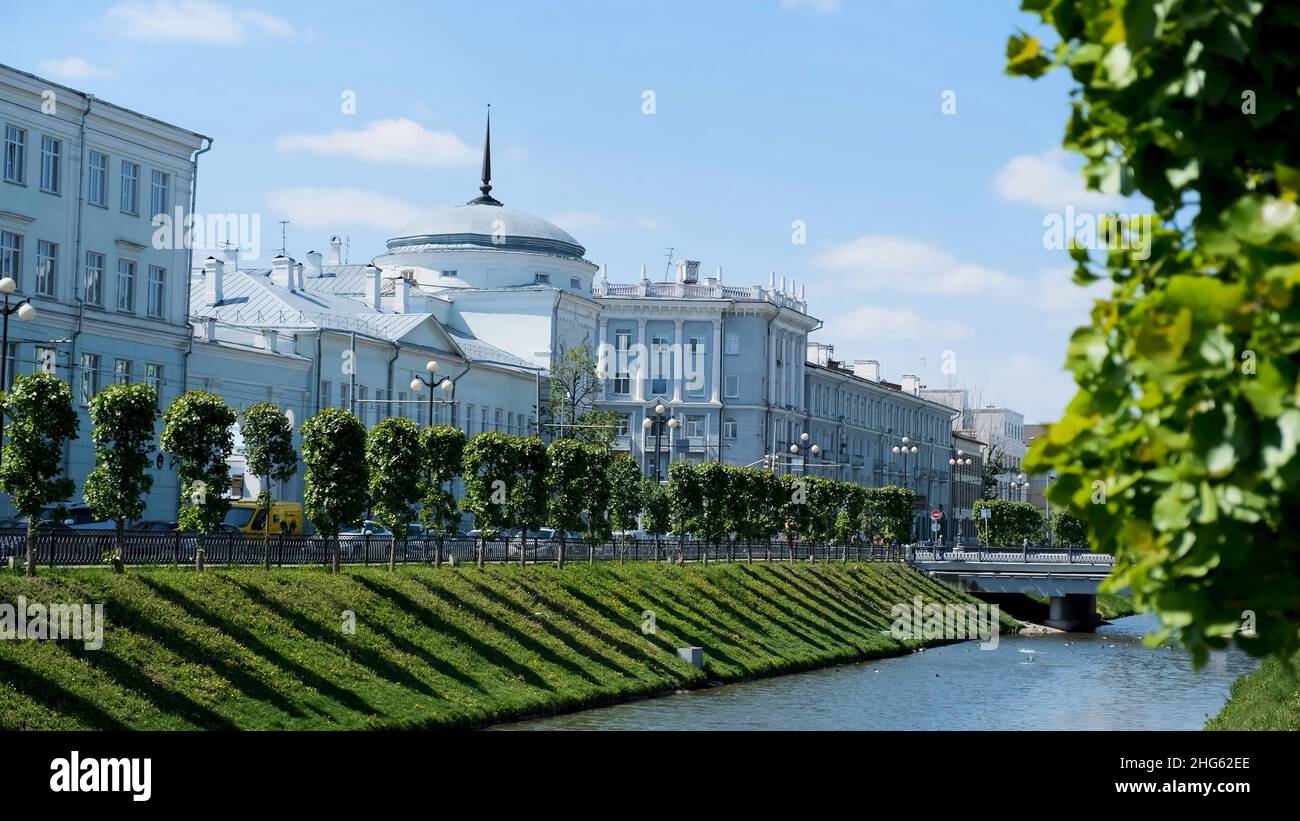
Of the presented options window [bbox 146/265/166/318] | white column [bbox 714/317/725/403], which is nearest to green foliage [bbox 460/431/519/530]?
window [bbox 146/265/166/318]

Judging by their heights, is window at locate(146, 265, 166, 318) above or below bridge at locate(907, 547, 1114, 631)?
above

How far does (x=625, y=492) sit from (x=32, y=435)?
35.6m

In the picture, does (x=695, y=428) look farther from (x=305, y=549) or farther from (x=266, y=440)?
(x=266, y=440)

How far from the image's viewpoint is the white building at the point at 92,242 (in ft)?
164

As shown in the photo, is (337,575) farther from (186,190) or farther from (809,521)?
(809,521)

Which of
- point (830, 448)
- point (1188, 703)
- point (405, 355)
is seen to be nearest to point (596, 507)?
point (1188, 703)

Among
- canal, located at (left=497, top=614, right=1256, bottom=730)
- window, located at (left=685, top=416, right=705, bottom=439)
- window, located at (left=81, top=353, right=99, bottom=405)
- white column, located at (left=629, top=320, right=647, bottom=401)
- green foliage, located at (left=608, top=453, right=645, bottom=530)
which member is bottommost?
canal, located at (left=497, top=614, right=1256, bottom=730)

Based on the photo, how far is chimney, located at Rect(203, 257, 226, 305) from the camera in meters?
73.4

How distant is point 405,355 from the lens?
7375 cm

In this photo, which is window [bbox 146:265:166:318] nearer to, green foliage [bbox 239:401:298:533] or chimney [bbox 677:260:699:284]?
green foliage [bbox 239:401:298:533]

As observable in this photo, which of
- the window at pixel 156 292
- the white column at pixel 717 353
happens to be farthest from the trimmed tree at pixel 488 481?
the white column at pixel 717 353

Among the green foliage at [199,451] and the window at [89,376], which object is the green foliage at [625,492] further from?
the green foliage at [199,451]

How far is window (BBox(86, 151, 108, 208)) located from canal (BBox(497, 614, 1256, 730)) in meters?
25.9

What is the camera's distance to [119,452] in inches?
1289
